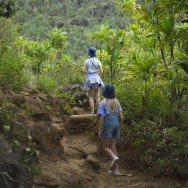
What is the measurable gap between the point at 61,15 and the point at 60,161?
196ft

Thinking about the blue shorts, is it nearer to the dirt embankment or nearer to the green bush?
the dirt embankment

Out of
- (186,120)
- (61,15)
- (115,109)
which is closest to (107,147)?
(115,109)

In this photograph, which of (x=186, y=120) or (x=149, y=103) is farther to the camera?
(x=149, y=103)

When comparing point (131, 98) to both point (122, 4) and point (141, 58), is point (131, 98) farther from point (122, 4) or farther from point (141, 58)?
point (122, 4)

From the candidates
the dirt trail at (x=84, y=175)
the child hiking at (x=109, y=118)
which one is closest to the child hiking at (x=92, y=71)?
the dirt trail at (x=84, y=175)

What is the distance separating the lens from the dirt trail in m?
5.57

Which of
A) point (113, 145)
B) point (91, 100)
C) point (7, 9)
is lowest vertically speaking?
point (113, 145)

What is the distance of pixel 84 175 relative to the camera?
6.21m

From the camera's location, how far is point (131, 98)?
29.4 ft

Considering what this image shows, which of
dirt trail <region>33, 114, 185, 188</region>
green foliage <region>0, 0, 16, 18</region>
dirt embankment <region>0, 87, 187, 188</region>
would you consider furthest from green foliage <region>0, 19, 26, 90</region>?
dirt trail <region>33, 114, 185, 188</region>

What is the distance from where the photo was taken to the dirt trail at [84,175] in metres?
5.57

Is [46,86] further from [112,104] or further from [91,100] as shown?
[112,104]

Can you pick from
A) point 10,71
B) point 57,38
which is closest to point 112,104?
point 10,71

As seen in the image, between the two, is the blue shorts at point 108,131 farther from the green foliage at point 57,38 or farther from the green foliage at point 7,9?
the green foliage at point 57,38
